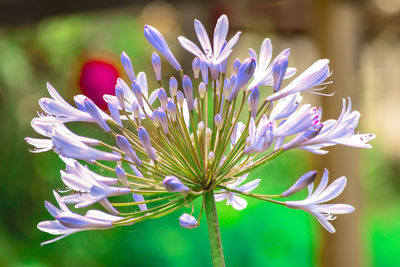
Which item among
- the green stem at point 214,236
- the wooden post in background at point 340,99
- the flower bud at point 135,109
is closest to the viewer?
the green stem at point 214,236

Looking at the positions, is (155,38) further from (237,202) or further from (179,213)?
(179,213)

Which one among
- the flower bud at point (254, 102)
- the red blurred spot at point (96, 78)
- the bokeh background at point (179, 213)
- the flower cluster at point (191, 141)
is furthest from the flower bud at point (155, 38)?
the red blurred spot at point (96, 78)

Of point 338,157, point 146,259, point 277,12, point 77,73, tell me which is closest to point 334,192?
point 338,157

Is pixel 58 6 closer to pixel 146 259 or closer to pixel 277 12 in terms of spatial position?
pixel 146 259

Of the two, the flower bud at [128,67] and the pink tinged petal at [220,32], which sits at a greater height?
the pink tinged petal at [220,32]

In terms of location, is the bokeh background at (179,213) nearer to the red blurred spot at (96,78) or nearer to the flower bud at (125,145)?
the red blurred spot at (96,78)

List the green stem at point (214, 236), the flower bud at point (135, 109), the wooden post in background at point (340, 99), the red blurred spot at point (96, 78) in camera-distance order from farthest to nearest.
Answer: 1. the red blurred spot at point (96, 78)
2. the wooden post in background at point (340, 99)
3. the flower bud at point (135, 109)
4. the green stem at point (214, 236)

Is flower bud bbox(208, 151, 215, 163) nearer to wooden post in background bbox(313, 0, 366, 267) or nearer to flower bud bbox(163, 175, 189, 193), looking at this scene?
flower bud bbox(163, 175, 189, 193)
